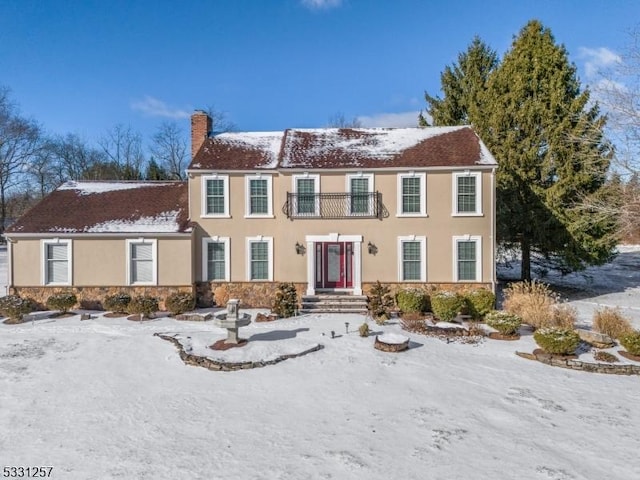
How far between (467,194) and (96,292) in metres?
15.7

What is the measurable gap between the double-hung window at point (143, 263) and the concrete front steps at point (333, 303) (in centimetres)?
640

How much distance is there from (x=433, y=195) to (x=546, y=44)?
10.9m

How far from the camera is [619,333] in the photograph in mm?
10883

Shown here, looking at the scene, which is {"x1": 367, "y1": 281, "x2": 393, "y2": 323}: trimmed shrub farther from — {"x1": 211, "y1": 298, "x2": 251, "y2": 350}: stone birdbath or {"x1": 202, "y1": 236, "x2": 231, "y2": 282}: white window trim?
{"x1": 202, "y1": 236, "x2": 231, "y2": 282}: white window trim

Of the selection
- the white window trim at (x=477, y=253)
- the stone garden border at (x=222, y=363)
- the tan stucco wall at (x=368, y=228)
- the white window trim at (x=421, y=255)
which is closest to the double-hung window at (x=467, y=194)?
the tan stucco wall at (x=368, y=228)

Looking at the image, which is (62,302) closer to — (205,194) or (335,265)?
(205,194)

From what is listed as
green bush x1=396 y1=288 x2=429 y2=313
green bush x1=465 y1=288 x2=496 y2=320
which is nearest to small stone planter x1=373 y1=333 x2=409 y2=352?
green bush x1=396 y1=288 x2=429 y2=313

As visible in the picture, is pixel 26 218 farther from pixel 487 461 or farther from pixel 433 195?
pixel 487 461

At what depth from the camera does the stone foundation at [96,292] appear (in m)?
15.0

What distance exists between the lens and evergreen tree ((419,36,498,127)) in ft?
87.7

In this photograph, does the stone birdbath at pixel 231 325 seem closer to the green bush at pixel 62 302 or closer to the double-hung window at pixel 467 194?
the green bush at pixel 62 302

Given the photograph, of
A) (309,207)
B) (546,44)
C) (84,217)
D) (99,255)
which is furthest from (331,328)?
(546,44)

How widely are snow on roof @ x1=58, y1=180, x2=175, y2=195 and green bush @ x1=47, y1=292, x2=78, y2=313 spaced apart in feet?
17.8

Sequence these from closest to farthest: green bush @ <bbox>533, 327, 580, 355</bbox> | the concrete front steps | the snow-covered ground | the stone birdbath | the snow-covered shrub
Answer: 1. the snow-covered ground
2. green bush @ <bbox>533, 327, 580, 355</bbox>
3. the stone birdbath
4. the snow-covered shrub
5. the concrete front steps
